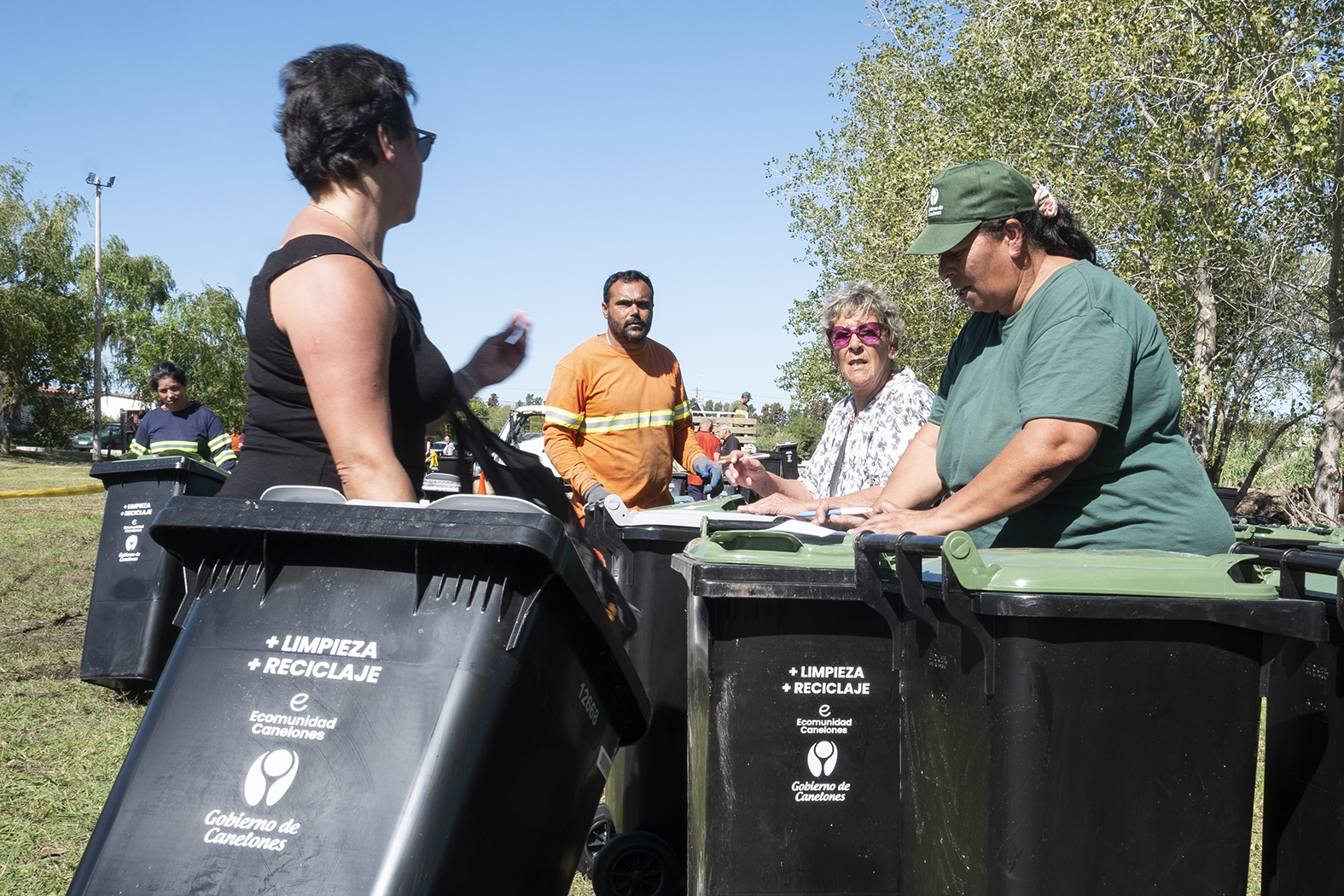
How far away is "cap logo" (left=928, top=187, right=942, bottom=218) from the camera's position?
106 inches

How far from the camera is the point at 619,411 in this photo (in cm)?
562

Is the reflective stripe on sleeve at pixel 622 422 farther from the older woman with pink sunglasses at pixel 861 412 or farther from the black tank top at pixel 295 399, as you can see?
the black tank top at pixel 295 399

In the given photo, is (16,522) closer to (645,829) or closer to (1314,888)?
(645,829)

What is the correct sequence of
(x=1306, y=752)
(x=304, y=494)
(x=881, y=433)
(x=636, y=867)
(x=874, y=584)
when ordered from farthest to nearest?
1. (x=881, y=433)
2. (x=636, y=867)
3. (x=874, y=584)
4. (x=1306, y=752)
5. (x=304, y=494)

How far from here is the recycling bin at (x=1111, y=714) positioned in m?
1.94

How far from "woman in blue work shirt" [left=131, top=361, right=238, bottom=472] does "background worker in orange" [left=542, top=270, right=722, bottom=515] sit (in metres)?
3.55

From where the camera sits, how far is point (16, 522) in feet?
42.4

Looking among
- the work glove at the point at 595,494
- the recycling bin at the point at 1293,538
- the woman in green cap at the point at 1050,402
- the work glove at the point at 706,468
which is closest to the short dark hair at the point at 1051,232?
the woman in green cap at the point at 1050,402

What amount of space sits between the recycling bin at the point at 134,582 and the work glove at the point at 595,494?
1940 mm

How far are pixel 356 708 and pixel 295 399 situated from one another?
2.38 feet

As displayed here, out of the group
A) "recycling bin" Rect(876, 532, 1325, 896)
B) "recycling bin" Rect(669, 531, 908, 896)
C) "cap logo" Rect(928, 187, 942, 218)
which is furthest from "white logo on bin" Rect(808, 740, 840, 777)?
"cap logo" Rect(928, 187, 942, 218)

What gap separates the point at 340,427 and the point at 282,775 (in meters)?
0.60

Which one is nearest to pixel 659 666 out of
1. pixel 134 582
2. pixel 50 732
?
pixel 50 732

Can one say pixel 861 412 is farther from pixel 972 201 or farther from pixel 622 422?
pixel 972 201
